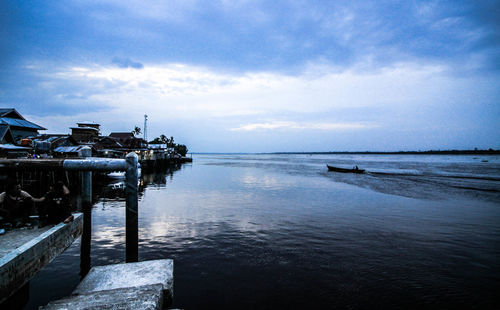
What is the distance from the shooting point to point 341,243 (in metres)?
10.0

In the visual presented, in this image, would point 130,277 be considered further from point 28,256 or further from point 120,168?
point 120,168

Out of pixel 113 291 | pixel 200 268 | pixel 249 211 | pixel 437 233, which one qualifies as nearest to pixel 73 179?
pixel 249 211

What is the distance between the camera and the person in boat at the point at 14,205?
21.5ft

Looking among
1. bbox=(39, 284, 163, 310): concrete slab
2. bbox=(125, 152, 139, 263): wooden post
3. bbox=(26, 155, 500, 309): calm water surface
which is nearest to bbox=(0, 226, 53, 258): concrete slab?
bbox=(26, 155, 500, 309): calm water surface

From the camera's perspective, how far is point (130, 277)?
15.7ft

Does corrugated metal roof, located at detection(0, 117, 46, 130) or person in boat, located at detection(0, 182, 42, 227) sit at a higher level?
corrugated metal roof, located at detection(0, 117, 46, 130)

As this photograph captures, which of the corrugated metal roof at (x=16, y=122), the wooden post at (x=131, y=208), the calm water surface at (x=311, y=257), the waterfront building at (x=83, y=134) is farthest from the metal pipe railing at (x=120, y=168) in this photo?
the waterfront building at (x=83, y=134)

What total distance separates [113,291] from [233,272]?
419 centimetres

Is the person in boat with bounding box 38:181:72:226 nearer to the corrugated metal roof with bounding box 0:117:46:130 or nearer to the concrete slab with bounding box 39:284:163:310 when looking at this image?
the concrete slab with bounding box 39:284:163:310

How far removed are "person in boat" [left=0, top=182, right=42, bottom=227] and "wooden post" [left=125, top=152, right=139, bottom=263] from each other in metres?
3.60

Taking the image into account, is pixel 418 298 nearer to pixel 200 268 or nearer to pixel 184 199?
pixel 200 268

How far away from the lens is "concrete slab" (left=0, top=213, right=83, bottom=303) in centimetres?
404

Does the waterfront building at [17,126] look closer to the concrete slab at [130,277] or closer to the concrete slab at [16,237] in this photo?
the concrete slab at [16,237]

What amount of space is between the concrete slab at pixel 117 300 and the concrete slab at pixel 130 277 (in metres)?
0.48
